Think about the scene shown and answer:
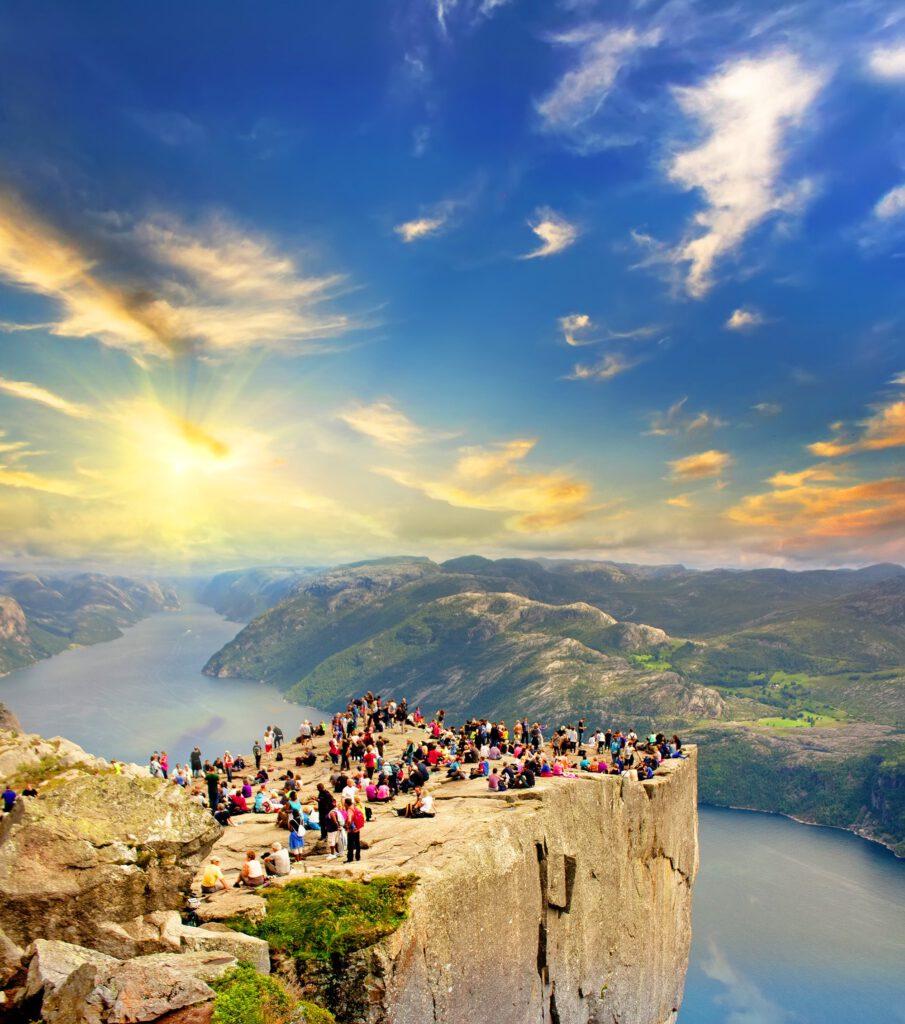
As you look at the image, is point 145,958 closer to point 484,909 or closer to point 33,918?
point 33,918

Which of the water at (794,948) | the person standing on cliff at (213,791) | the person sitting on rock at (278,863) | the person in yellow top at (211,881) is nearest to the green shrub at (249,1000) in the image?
the person in yellow top at (211,881)

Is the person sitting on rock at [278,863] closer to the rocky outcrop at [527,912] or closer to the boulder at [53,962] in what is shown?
the rocky outcrop at [527,912]

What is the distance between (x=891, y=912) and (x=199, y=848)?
734ft

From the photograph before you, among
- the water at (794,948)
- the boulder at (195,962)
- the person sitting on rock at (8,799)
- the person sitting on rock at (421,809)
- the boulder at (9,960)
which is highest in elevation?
the person sitting on rock at (8,799)

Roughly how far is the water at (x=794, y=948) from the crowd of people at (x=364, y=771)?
11815cm

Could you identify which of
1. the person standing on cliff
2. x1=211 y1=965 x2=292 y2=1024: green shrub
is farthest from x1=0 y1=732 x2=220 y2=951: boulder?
the person standing on cliff

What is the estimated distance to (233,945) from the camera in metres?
14.9

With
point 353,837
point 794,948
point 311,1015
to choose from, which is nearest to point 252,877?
point 353,837

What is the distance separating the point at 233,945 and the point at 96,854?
469 cm

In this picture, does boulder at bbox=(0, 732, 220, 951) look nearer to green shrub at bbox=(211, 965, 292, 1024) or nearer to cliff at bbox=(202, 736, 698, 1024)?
cliff at bbox=(202, 736, 698, 1024)

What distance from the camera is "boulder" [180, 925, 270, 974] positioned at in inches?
580

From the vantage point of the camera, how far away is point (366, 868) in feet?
66.6

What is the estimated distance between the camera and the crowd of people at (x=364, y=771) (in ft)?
73.6

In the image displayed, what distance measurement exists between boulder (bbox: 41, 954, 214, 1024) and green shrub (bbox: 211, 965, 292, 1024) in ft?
1.63
